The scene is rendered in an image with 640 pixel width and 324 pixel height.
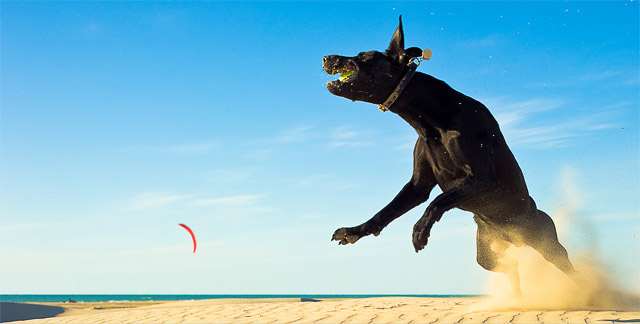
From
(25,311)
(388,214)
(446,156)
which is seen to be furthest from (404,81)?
(25,311)

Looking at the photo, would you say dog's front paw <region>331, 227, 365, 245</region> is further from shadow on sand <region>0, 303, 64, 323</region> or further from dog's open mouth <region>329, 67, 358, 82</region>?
shadow on sand <region>0, 303, 64, 323</region>

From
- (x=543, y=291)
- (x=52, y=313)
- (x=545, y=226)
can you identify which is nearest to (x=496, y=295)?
(x=543, y=291)

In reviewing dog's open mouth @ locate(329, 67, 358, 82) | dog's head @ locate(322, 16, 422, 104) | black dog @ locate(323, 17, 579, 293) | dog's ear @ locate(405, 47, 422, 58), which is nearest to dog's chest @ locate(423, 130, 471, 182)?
black dog @ locate(323, 17, 579, 293)

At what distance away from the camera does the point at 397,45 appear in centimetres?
701

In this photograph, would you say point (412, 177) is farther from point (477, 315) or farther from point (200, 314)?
point (200, 314)

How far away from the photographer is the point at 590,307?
8.79 m

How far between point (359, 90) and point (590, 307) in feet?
15.0

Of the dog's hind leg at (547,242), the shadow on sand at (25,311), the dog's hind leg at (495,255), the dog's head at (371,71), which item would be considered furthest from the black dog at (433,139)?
the shadow on sand at (25,311)

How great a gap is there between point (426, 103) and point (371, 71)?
2.34 feet

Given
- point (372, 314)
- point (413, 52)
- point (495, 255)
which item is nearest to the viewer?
point (413, 52)

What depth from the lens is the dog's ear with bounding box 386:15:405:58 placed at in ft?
22.9

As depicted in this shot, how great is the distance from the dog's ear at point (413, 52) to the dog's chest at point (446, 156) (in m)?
0.87

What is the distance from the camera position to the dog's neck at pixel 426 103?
7.05 m

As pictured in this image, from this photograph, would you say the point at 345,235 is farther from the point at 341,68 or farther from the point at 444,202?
the point at 341,68
